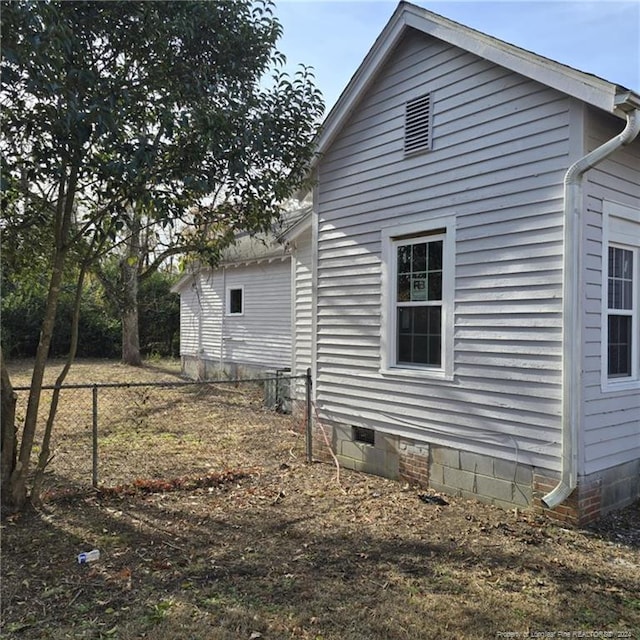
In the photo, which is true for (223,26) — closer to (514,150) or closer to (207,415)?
(514,150)

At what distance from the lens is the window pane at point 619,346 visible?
5.23 metres

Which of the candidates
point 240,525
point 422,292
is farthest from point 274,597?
point 422,292

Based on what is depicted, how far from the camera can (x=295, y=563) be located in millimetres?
4035

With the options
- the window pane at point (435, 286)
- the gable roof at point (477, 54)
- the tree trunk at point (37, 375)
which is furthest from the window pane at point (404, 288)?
the tree trunk at point (37, 375)

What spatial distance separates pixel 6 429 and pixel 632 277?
6.46 meters

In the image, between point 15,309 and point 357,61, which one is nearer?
point 357,61

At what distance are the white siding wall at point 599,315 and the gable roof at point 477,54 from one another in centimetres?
40

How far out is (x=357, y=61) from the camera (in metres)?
6.71

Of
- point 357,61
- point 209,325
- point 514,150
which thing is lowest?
point 209,325

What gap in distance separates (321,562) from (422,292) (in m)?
3.26

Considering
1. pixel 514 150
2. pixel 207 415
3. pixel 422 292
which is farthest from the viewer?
pixel 207 415

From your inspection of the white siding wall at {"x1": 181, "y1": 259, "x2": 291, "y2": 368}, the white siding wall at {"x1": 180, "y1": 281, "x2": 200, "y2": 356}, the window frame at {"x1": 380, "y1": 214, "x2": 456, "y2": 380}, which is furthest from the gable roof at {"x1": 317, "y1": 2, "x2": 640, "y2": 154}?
the white siding wall at {"x1": 180, "y1": 281, "x2": 200, "y2": 356}

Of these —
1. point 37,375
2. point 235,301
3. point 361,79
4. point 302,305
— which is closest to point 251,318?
point 235,301

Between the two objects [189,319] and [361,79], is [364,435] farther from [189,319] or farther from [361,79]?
[189,319]
